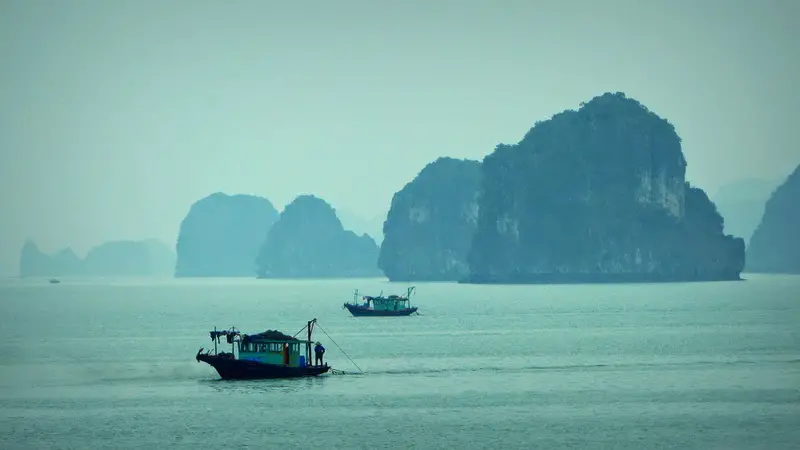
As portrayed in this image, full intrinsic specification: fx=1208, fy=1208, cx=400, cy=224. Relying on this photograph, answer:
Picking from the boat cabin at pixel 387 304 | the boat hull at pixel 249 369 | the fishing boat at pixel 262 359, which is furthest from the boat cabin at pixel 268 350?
the boat cabin at pixel 387 304

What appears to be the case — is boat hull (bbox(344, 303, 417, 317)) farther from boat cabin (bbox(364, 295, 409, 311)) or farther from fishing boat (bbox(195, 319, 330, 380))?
fishing boat (bbox(195, 319, 330, 380))

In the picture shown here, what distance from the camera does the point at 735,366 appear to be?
3292 inches

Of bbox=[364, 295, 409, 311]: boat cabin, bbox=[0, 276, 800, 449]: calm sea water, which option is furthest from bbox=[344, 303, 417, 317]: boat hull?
bbox=[0, 276, 800, 449]: calm sea water

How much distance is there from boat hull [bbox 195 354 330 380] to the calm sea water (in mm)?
1061

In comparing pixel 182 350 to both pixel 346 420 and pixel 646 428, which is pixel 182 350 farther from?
pixel 646 428

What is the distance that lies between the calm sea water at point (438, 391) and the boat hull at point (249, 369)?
1.06 metres

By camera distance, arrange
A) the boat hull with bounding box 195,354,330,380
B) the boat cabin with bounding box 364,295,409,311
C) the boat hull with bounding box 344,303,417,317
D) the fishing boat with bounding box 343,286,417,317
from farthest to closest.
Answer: the boat cabin with bounding box 364,295,409,311 → the fishing boat with bounding box 343,286,417,317 → the boat hull with bounding box 344,303,417,317 → the boat hull with bounding box 195,354,330,380

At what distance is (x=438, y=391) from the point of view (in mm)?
72250

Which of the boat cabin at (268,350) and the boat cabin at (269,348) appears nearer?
the boat cabin at (269,348)

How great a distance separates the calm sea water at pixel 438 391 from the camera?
57.2 m

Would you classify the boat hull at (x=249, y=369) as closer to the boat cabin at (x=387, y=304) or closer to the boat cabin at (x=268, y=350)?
the boat cabin at (x=268, y=350)

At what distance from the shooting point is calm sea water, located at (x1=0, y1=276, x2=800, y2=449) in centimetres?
5719

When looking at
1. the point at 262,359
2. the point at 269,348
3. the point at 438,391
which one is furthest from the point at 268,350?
the point at 438,391

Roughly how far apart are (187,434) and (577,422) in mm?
19174
